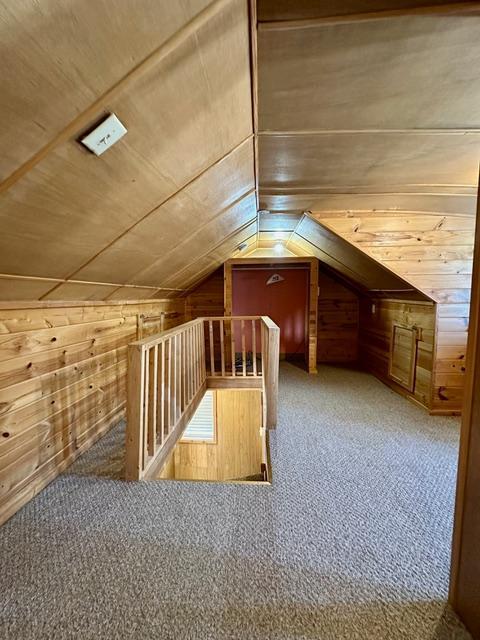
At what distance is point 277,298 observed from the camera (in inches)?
220

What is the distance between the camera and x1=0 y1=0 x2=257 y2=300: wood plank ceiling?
67cm

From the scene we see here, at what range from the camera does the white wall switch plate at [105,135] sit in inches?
35.0

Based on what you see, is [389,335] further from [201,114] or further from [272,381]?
[201,114]

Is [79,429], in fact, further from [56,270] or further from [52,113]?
[52,113]

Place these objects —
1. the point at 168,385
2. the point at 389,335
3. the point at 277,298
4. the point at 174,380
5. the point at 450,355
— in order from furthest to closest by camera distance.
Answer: the point at 277,298
the point at 389,335
the point at 450,355
the point at 174,380
the point at 168,385

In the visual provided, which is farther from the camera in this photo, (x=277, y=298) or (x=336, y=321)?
(x=277, y=298)

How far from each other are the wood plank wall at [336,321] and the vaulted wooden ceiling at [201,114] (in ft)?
10.4

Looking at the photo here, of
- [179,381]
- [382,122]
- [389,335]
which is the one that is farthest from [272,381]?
[389,335]

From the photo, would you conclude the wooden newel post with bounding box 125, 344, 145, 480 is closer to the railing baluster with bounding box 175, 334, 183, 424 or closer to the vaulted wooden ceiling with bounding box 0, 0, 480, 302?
the vaulted wooden ceiling with bounding box 0, 0, 480, 302

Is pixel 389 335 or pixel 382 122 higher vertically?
pixel 382 122

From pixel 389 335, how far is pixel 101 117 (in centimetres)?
401

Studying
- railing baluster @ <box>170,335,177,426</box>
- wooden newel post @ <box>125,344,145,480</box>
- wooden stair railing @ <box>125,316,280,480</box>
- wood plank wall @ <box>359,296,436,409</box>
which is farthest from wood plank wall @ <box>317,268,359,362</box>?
wooden newel post @ <box>125,344,145,480</box>

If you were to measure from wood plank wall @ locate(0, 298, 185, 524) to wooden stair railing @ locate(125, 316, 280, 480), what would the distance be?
0.47 m

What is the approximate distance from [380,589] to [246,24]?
2055 millimetres
